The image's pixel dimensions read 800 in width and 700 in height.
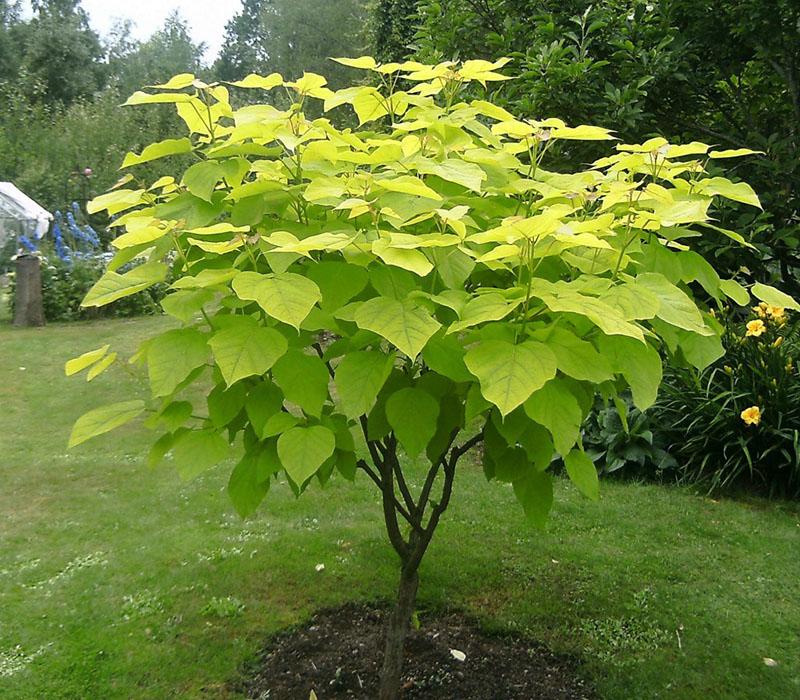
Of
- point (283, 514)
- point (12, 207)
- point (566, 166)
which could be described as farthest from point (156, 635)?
point (12, 207)

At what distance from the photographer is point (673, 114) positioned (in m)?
4.12

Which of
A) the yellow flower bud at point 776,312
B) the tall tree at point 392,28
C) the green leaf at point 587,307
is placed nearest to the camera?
the green leaf at point 587,307

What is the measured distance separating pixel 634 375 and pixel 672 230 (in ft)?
1.62

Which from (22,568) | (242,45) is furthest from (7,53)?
(22,568)

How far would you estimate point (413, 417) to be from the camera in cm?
148

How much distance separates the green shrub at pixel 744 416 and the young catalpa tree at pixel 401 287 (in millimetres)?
2664

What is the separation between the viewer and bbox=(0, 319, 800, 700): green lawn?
2.43 m

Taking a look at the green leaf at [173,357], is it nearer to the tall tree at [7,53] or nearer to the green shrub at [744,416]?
the green shrub at [744,416]

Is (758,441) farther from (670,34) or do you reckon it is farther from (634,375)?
(634,375)

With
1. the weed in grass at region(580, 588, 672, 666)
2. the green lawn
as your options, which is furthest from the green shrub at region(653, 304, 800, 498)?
the weed in grass at region(580, 588, 672, 666)

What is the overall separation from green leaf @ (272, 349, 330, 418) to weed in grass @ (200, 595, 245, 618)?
1568mm

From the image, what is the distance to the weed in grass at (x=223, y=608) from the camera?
2691mm

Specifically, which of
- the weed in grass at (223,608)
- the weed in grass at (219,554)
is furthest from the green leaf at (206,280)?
the weed in grass at (219,554)

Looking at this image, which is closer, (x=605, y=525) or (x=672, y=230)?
Result: (x=672, y=230)
